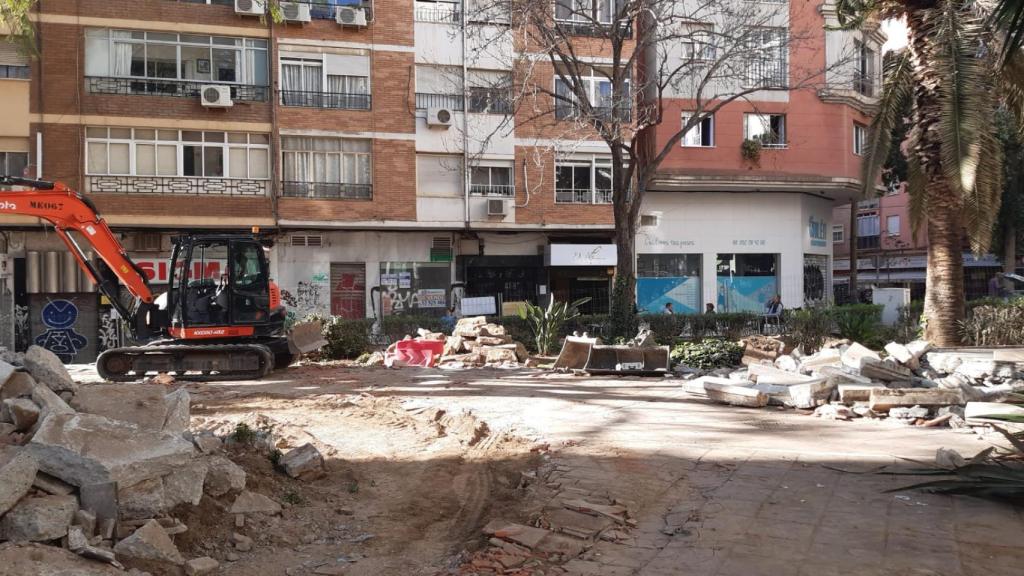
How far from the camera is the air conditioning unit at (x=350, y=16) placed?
2538 cm

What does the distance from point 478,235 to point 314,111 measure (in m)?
6.69

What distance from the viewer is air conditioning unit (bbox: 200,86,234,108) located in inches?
952

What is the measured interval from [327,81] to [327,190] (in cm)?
350

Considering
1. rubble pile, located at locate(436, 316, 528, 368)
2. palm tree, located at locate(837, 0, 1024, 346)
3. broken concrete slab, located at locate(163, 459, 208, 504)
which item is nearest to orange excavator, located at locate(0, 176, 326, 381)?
rubble pile, located at locate(436, 316, 528, 368)

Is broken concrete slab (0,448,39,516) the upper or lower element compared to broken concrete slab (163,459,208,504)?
upper

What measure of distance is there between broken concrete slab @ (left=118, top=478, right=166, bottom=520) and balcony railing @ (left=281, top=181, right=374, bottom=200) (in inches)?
820

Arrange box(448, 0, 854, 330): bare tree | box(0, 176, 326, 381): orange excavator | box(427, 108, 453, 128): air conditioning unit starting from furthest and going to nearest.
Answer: box(427, 108, 453, 128): air conditioning unit → box(448, 0, 854, 330): bare tree → box(0, 176, 326, 381): orange excavator

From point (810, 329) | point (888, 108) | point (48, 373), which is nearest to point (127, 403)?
point (48, 373)

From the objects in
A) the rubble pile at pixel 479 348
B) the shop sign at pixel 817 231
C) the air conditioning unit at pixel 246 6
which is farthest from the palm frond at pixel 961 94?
the air conditioning unit at pixel 246 6

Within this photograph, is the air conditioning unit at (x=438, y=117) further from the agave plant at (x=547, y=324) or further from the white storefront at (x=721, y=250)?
the agave plant at (x=547, y=324)

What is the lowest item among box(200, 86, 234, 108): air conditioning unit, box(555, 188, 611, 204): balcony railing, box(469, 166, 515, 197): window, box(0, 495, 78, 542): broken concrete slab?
box(0, 495, 78, 542): broken concrete slab

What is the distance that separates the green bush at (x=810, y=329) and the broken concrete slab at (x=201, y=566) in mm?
16059

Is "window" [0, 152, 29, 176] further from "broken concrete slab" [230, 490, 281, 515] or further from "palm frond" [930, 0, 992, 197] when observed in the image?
"palm frond" [930, 0, 992, 197]

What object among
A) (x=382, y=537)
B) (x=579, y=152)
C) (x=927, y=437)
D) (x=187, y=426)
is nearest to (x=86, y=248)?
(x=579, y=152)
